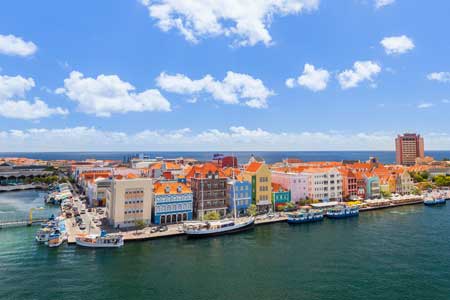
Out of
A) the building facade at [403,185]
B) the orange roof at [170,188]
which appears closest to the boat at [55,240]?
the orange roof at [170,188]

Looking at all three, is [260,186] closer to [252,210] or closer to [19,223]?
[252,210]

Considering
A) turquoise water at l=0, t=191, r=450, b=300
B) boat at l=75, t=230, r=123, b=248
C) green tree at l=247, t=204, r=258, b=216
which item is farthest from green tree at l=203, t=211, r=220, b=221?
boat at l=75, t=230, r=123, b=248

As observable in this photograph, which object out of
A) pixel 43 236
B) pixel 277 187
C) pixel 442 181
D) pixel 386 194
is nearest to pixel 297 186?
pixel 277 187

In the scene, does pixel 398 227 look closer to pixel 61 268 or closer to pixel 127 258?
pixel 127 258

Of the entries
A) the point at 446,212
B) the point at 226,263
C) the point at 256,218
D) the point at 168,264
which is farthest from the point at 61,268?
the point at 446,212

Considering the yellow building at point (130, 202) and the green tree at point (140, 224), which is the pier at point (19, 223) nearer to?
the yellow building at point (130, 202)

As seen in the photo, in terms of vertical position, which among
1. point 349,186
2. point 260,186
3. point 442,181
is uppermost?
point 260,186
